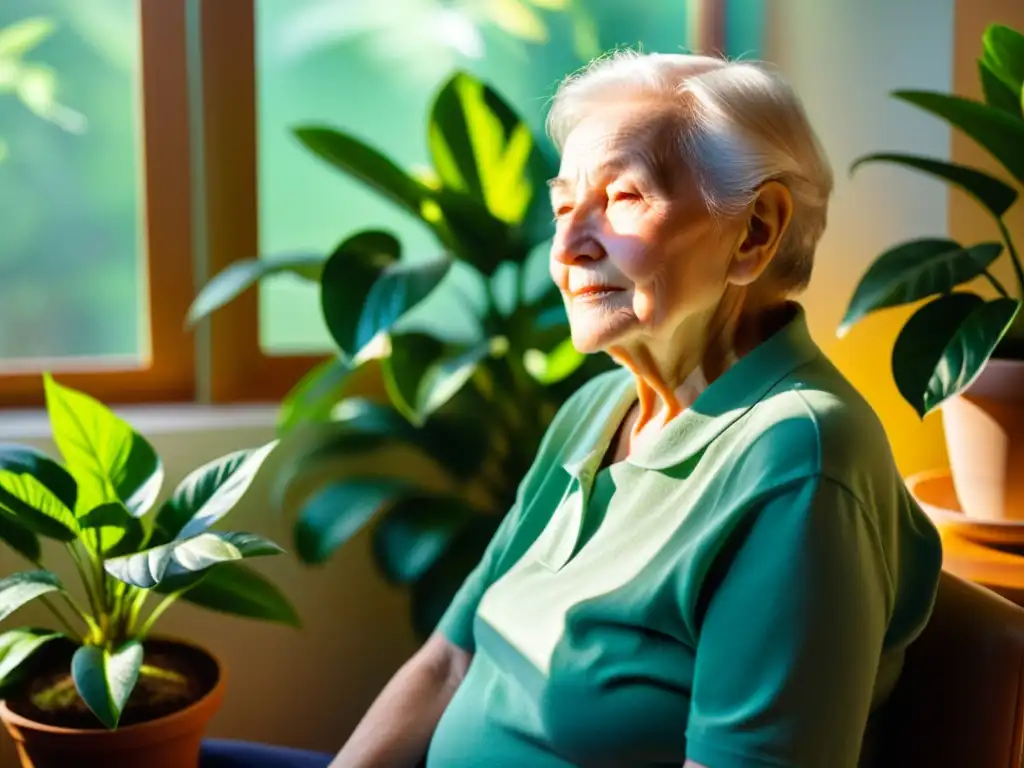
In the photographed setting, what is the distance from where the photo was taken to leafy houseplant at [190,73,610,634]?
6.19ft

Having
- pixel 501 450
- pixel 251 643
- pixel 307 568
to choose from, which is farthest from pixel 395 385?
pixel 251 643

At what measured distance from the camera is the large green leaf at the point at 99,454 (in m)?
1.46

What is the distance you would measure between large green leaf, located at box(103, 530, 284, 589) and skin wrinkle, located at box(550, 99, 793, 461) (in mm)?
440

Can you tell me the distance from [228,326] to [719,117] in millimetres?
1260

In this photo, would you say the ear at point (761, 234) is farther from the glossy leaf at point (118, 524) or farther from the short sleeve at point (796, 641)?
the glossy leaf at point (118, 524)

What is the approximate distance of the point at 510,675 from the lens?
1.24 metres

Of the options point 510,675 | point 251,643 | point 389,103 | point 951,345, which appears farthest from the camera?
point 389,103

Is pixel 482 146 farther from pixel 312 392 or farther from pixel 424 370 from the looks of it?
pixel 312 392

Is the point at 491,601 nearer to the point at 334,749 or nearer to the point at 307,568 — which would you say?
the point at 307,568

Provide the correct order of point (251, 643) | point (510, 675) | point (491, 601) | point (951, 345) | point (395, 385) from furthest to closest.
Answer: point (251, 643) → point (395, 385) → point (951, 345) → point (491, 601) → point (510, 675)

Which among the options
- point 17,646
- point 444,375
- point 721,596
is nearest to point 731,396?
point 721,596

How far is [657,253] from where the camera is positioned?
3.76 ft

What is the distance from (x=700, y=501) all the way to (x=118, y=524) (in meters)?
0.71

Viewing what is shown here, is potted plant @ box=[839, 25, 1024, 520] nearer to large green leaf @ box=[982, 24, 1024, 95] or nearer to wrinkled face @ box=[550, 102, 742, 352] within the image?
large green leaf @ box=[982, 24, 1024, 95]
